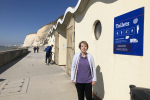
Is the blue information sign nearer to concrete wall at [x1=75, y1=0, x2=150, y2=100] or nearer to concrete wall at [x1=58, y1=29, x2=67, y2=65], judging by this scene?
concrete wall at [x1=75, y1=0, x2=150, y2=100]

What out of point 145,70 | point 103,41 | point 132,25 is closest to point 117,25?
point 132,25

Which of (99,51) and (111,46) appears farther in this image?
(99,51)

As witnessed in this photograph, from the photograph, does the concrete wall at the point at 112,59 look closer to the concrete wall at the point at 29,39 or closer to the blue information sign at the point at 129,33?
the blue information sign at the point at 129,33

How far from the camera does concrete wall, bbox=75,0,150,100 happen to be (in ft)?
7.21

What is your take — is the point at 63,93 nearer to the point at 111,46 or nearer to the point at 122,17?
the point at 111,46

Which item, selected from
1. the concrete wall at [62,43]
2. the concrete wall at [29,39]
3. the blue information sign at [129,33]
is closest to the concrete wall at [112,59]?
the blue information sign at [129,33]

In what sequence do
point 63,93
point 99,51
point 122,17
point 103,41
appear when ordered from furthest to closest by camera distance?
point 63,93 < point 99,51 < point 103,41 < point 122,17

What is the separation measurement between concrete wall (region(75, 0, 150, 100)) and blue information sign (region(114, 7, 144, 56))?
90 mm

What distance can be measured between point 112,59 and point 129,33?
0.84 m

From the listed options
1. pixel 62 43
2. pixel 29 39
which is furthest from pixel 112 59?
pixel 29 39

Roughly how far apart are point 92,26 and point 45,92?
2.94 m

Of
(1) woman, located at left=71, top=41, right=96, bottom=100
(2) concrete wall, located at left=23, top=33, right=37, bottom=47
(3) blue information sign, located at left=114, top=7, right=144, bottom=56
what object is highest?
(2) concrete wall, located at left=23, top=33, right=37, bottom=47

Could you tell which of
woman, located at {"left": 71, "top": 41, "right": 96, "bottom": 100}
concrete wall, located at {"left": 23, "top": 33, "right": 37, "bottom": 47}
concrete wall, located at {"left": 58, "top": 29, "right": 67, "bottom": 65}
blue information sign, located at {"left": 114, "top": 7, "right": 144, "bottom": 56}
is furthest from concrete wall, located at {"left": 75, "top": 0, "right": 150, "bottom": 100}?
concrete wall, located at {"left": 23, "top": 33, "right": 37, "bottom": 47}

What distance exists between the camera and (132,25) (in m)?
2.39
